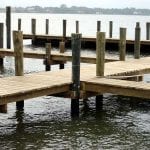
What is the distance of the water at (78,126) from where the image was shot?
13.0 metres

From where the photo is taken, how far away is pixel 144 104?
17453 millimetres

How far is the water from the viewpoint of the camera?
13.0m

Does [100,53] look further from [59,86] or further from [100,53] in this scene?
[59,86]

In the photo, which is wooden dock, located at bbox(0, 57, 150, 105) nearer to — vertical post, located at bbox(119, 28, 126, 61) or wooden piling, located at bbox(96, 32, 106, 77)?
wooden piling, located at bbox(96, 32, 106, 77)

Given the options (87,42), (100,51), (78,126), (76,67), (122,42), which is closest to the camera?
(78,126)

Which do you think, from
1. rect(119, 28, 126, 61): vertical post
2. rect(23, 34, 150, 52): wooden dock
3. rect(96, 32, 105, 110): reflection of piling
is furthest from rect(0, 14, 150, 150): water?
rect(23, 34, 150, 52): wooden dock

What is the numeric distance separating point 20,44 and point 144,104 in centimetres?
474

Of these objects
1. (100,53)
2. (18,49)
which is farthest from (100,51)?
(18,49)

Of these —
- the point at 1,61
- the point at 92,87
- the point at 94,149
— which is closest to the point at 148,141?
the point at 94,149

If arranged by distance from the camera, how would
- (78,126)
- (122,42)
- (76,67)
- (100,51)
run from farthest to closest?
(122,42) → (100,51) → (76,67) → (78,126)

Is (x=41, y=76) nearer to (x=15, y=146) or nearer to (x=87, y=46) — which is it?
(x=15, y=146)

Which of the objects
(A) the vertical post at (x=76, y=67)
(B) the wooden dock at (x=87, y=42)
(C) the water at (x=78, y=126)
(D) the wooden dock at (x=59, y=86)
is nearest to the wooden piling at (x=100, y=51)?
(D) the wooden dock at (x=59, y=86)

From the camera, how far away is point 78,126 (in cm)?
1450

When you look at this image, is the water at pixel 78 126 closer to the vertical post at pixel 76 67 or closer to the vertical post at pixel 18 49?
the vertical post at pixel 76 67
